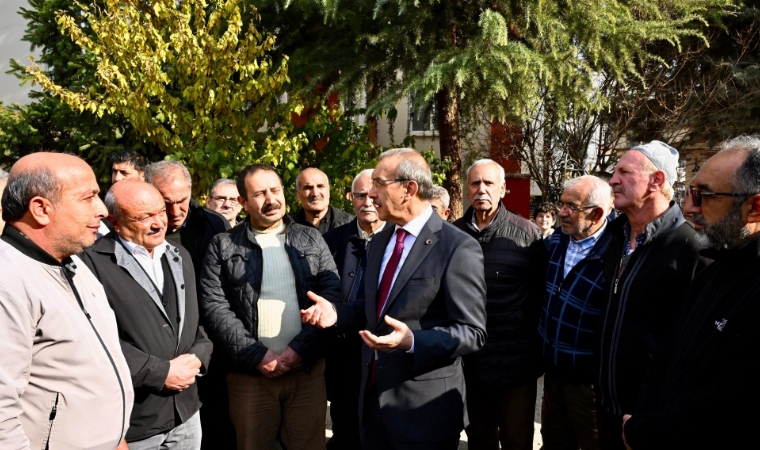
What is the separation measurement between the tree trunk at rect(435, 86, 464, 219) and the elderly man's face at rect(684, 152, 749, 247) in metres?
5.57

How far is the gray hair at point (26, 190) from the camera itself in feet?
6.98

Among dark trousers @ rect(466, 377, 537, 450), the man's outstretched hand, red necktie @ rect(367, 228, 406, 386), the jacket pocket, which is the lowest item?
dark trousers @ rect(466, 377, 537, 450)

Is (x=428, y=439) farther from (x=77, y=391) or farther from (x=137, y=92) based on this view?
(x=137, y=92)

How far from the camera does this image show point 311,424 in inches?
143

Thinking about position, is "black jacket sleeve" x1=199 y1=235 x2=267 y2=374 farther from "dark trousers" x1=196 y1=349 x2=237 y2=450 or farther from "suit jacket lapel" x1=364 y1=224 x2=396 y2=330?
"suit jacket lapel" x1=364 y1=224 x2=396 y2=330

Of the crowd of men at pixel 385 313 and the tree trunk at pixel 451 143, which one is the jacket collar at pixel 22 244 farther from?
the tree trunk at pixel 451 143

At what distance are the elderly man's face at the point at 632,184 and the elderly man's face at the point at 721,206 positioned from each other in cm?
82

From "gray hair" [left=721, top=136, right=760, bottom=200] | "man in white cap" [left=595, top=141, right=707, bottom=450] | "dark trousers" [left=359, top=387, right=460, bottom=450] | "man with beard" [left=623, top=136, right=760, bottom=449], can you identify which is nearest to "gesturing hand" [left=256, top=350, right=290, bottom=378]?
"dark trousers" [left=359, top=387, right=460, bottom=450]

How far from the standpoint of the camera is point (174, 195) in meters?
3.84

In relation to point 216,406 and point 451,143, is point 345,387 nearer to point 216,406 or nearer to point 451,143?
point 216,406

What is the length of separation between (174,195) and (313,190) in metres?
1.30

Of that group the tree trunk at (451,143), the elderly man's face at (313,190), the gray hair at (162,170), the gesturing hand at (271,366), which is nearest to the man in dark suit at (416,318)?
the gesturing hand at (271,366)

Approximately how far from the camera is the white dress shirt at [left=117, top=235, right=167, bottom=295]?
312 centimetres

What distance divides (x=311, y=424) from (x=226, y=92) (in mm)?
4894
